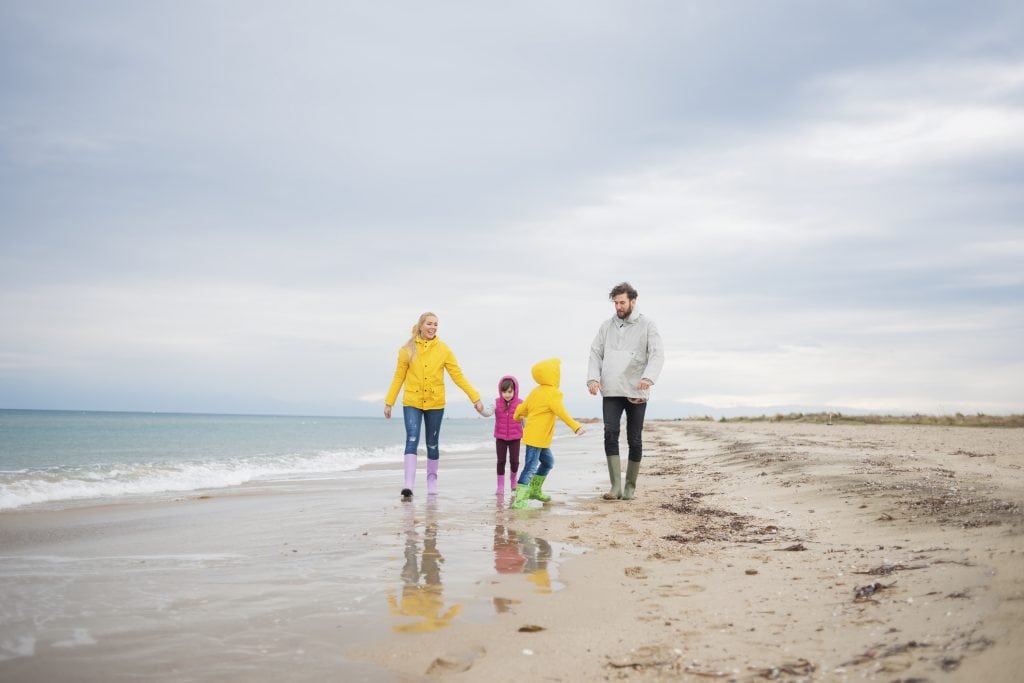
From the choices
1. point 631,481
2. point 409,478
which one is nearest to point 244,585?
point 409,478

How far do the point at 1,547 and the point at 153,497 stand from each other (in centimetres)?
453

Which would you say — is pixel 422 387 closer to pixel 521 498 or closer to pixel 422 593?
pixel 521 498

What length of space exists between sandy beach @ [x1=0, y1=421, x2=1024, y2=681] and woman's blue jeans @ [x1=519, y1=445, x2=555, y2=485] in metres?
0.89

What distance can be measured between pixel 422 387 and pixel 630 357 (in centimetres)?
297

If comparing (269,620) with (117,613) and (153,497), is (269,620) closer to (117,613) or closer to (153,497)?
(117,613)

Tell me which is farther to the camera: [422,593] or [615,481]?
[615,481]

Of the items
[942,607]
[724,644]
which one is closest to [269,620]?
[724,644]

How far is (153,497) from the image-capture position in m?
10.2

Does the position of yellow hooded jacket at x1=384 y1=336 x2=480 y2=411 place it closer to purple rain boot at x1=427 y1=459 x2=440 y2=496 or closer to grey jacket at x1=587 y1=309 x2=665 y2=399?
purple rain boot at x1=427 y1=459 x2=440 y2=496

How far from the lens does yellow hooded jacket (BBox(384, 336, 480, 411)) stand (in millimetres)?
9469

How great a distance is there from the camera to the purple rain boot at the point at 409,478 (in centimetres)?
895

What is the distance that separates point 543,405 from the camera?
8.66 m

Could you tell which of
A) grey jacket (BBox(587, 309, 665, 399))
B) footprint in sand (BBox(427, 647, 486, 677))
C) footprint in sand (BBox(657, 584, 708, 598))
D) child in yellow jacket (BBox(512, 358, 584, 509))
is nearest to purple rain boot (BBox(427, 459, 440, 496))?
child in yellow jacket (BBox(512, 358, 584, 509))

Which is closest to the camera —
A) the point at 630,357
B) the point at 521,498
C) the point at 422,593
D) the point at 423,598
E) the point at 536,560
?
the point at 423,598
